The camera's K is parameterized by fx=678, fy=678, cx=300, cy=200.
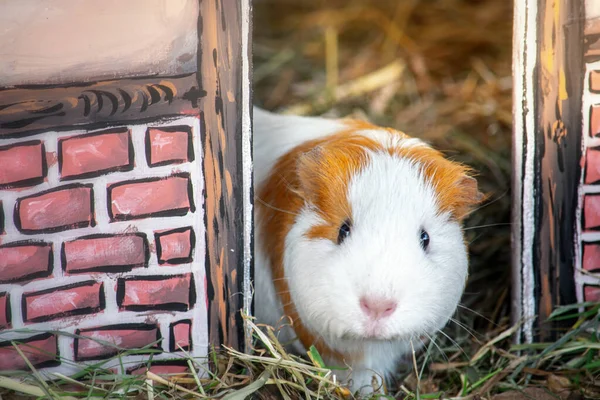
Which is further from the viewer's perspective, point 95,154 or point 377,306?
point 95,154

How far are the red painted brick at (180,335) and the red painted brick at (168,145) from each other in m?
0.48

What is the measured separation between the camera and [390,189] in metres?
1.97

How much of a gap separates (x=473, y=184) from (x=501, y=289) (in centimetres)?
80

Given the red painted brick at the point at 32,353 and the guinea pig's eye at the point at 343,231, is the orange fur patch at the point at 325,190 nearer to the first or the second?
the guinea pig's eye at the point at 343,231

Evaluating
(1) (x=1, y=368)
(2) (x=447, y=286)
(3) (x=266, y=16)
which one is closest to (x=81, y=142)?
(1) (x=1, y=368)

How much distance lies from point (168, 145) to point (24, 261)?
51 centimetres

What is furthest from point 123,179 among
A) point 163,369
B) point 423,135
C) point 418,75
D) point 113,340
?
point 418,75

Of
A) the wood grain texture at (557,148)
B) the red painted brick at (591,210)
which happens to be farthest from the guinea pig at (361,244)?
the red painted brick at (591,210)

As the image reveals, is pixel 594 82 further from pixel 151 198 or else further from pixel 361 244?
pixel 151 198

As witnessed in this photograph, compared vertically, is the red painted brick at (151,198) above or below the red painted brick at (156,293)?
above

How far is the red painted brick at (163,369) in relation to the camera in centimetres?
199

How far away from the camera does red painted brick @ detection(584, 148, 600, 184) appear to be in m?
2.15

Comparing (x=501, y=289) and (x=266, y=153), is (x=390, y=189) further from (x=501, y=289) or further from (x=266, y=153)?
(x=501, y=289)

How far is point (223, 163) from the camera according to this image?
1964mm
